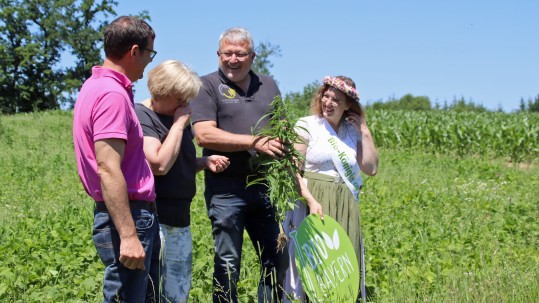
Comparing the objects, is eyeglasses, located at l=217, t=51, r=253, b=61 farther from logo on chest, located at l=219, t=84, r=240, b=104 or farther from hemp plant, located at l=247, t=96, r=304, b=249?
hemp plant, located at l=247, t=96, r=304, b=249

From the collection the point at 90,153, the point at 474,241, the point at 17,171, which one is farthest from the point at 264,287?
the point at 17,171

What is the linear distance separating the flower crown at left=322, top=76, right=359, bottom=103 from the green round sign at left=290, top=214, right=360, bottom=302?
3.25 ft

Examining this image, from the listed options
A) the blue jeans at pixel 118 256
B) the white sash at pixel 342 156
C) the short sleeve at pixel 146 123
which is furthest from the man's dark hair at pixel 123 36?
the white sash at pixel 342 156

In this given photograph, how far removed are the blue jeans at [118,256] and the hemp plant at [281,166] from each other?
103 centimetres

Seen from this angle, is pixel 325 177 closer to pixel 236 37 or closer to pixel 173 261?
pixel 236 37

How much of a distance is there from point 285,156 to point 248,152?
0.33m

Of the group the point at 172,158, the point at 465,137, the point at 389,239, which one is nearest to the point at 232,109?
the point at 172,158

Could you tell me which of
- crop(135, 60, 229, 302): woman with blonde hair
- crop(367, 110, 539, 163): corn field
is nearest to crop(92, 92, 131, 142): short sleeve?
crop(135, 60, 229, 302): woman with blonde hair

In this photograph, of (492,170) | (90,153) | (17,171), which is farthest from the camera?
(492,170)

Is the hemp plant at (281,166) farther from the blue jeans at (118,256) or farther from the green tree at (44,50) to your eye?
the green tree at (44,50)

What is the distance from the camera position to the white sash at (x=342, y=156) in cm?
505

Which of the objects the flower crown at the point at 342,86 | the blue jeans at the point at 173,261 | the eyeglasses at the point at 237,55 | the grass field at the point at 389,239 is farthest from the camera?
the flower crown at the point at 342,86

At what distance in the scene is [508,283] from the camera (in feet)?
15.1

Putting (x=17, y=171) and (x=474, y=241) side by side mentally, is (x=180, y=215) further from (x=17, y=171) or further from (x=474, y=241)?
(x=17, y=171)
